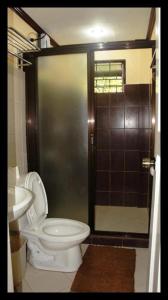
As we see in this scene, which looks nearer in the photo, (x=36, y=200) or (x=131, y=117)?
(x=36, y=200)

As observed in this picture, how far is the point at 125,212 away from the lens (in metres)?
3.77

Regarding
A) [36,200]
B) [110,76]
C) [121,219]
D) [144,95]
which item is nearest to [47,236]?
[36,200]

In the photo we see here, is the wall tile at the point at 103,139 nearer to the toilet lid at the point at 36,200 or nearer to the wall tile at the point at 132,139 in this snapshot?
the wall tile at the point at 132,139

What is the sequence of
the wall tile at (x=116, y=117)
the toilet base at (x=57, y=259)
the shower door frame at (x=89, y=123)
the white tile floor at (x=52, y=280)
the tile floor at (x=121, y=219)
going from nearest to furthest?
the white tile floor at (x=52, y=280) < the toilet base at (x=57, y=259) < the shower door frame at (x=89, y=123) < the tile floor at (x=121, y=219) < the wall tile at (x=116, y=117)

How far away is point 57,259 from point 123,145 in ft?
7.11

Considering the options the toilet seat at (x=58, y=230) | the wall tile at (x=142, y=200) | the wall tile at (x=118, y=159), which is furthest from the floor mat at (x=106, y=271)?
the wall tile at (x=118, y=159)

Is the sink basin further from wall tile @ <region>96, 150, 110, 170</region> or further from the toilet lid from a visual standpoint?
wall tile @ <region>96, 150, 110, 170</region>

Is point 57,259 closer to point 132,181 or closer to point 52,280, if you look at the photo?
point 52,280

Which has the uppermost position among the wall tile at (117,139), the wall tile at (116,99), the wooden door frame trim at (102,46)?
the wooden door frame trim at (102,46)

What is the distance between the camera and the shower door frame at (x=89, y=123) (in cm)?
264

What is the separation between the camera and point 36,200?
2.35 meters

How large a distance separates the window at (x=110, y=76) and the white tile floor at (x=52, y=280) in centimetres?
258

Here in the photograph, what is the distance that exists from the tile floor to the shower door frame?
0.64 ft
